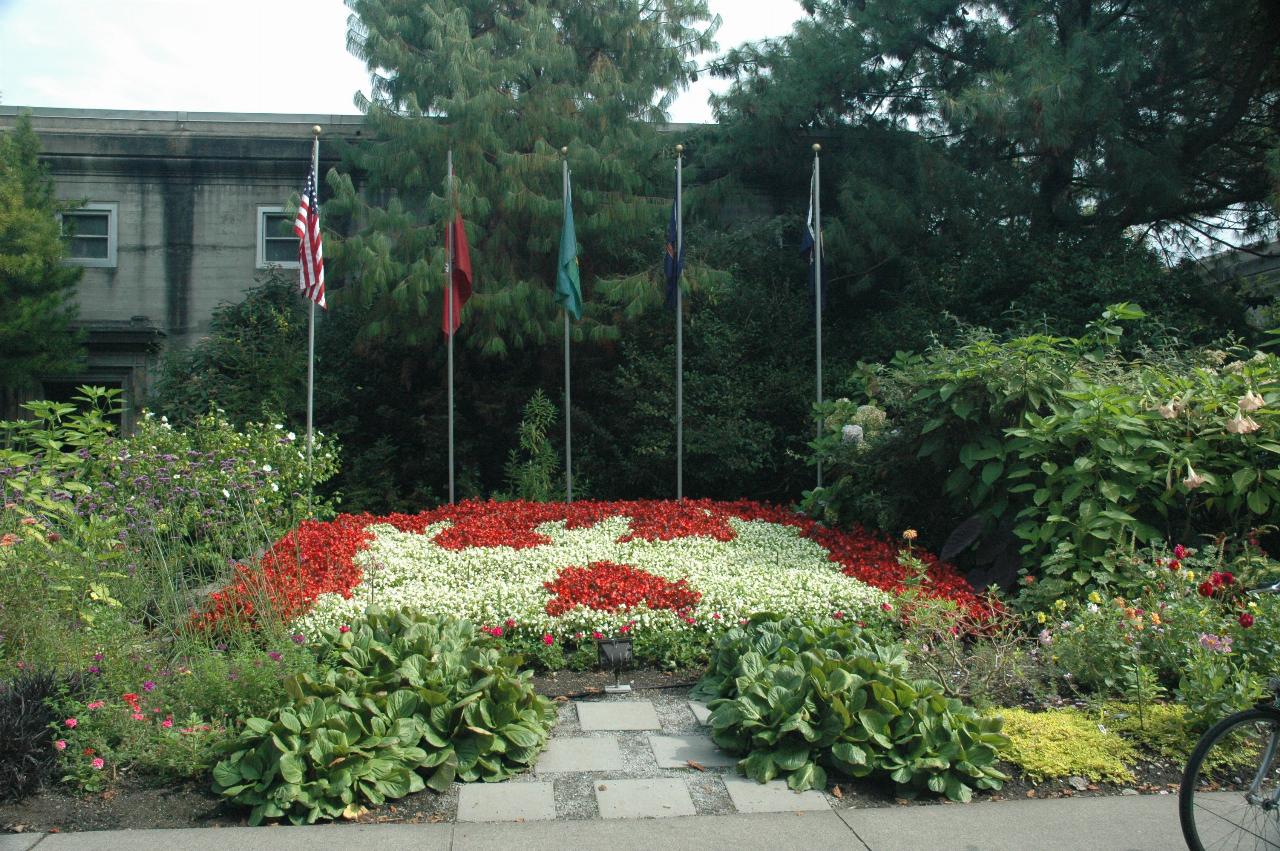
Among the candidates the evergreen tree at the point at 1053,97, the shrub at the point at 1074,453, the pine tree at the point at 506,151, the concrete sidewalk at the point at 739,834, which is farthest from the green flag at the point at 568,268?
the concrete sidewalk at the point at 739,834

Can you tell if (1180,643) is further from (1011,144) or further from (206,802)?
(1011,144)

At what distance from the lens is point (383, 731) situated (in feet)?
14.3

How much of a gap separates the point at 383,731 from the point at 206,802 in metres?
0.75

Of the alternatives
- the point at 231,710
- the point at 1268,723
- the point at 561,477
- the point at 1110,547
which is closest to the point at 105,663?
the point at 231,710

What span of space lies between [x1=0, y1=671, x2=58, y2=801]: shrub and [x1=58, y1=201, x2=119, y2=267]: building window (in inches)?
500

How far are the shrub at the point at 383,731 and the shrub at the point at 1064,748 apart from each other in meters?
2.21

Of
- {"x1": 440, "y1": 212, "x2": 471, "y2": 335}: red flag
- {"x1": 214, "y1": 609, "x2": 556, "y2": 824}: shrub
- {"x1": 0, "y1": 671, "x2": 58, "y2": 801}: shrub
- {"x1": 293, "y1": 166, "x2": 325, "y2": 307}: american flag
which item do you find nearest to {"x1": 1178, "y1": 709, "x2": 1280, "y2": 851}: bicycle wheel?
{"x1": 214, "y1": 609, "x2": 556, "y2": 824}: shrub

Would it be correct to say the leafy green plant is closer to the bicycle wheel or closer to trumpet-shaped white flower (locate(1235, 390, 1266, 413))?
trumpet-shaped white flower (locate(1235, 390, 1266, 413))

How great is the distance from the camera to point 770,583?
707cm

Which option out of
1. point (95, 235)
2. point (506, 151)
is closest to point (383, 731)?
point (506, 151)

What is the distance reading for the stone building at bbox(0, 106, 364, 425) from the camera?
15242mm

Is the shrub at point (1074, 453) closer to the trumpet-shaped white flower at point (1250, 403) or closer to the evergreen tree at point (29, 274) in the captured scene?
the trumpet-shaped white flower at point (1250, 403)

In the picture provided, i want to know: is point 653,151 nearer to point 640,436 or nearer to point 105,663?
point 640,436

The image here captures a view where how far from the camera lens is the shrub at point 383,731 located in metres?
4.04
